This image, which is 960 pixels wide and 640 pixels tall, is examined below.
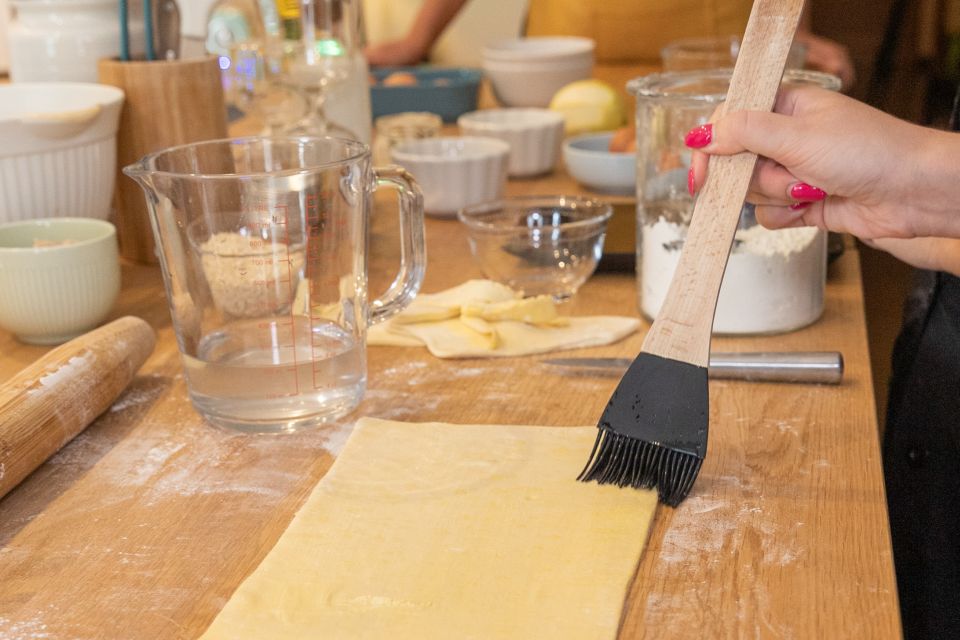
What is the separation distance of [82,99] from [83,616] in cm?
71

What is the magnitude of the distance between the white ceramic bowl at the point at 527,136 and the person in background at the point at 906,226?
1.96 ft

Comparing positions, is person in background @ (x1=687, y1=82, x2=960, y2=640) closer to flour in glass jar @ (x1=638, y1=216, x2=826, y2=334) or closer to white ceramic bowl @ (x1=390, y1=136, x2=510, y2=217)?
flour in glass jar @ (x1=638, y1=216, x2=826, y2=334)

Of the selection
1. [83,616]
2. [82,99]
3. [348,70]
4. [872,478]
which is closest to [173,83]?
[82,99]

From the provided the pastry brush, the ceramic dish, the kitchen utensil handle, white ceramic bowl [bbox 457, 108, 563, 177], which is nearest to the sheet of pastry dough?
the kitchen utensil handle

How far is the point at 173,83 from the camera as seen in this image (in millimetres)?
1128

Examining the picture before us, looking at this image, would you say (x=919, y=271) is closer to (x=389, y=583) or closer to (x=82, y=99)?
(x=389, y=583)

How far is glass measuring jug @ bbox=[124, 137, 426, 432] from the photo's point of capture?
734 mm

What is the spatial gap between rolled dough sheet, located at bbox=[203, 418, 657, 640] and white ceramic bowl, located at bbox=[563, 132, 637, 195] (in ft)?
2.13

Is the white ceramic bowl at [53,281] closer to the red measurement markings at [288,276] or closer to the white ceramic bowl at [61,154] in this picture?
the white ceramic bowl at [61,154]

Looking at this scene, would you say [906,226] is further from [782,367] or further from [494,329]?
[494,329]

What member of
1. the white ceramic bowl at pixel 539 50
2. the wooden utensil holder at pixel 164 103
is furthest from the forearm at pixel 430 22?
the wooden utensil holder at pixel 164 103

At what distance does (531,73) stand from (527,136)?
42 cm

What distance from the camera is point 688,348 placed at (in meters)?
0.69

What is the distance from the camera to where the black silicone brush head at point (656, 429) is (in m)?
0.67
